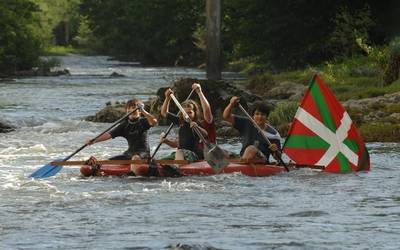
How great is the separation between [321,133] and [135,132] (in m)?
2.93

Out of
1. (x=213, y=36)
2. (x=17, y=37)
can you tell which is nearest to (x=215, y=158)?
(x=213, y=36)

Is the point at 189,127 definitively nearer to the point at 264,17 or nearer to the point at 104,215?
the point at 104,215

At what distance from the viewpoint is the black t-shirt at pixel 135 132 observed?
15.8 metres

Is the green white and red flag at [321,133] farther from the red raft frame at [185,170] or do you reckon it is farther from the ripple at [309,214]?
the ripple at [309,214]

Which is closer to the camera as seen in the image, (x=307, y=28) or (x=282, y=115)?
(x=282, y=115)

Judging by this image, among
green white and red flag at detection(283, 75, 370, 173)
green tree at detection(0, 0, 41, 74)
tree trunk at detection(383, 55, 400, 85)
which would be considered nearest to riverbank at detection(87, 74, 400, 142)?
tree trunk at detection(383, 55, 400, 85)

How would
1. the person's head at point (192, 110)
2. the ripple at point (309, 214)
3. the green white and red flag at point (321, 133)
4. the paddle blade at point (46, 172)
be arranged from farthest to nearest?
the green white and red flag at point (321, 133) → the person's head at point (192, 110) → the paddle blade at point (46, 172) → the ripple at point (309, 214)

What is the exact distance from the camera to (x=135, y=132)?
1582cm

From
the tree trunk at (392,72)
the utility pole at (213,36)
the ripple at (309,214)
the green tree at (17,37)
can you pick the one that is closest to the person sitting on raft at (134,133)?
the ripple at (309,214)

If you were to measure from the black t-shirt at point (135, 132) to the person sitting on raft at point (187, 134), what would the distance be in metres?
0.37

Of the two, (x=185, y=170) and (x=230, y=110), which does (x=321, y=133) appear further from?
(x=185, y=170)

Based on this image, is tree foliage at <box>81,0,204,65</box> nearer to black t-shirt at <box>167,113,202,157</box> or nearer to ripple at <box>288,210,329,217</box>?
black t-shirt at <box>167,113,202,157</box>

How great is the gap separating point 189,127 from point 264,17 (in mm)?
26433

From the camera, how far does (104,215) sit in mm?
11984
